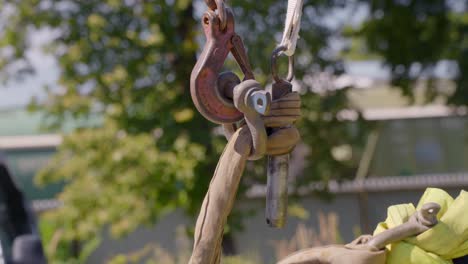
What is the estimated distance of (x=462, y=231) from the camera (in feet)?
7.47

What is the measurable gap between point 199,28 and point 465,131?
4368 mm

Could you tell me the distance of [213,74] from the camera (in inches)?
89.4

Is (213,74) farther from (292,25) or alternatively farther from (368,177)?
(368,177)

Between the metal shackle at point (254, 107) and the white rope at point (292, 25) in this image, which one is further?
the white rope at point (292, 25)

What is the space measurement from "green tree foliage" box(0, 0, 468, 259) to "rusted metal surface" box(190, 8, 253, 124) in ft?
16.4

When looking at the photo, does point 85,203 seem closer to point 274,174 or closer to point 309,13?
point 309,13

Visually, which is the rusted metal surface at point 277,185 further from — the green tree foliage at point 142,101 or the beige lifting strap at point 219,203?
the green tree foliage at point 142,101

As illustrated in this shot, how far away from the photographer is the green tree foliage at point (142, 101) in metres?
7.58

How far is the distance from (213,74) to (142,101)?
559 cm

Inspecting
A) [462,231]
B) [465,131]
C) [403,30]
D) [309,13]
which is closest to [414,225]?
[462,231]

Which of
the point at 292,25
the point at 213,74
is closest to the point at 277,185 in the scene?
the point at 213,74

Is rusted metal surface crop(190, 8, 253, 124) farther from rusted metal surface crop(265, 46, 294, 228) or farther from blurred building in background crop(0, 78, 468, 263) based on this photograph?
blurred building in background crop(0, 78, 468, 263)

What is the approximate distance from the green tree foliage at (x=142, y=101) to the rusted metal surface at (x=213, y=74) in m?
4.99

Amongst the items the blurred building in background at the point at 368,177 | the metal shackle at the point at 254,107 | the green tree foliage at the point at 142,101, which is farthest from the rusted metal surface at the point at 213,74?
the blurred building in background at the point at 368,177
